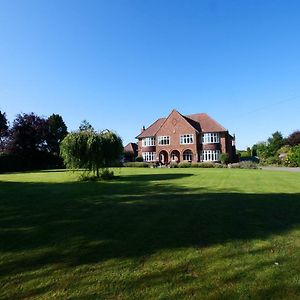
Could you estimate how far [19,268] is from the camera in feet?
16.5

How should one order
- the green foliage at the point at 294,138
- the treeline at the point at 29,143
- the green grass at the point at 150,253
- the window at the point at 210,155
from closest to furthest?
the green grass at the point at 150,253 < the treeline at the point at 29,143 < the window at the point at 210,155 < the green foliage at the point at 294,138

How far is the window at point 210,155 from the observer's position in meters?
56.9

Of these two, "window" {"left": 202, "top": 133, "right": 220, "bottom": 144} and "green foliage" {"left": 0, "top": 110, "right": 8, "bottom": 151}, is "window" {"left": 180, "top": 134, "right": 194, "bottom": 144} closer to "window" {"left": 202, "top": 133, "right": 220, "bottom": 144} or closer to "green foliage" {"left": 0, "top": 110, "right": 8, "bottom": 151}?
"window" {"left": 202, "top": 133, "right": 220, "bottom": 144}

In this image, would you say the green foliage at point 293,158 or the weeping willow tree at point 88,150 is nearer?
the weeping willow tree at point 88,150

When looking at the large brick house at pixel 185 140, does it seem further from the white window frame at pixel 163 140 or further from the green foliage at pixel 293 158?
the green foliage at pixel 293 158

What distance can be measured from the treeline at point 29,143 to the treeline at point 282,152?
Answer: 34209 millimetres

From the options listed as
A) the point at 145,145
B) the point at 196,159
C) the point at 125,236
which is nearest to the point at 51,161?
the point at 145,145

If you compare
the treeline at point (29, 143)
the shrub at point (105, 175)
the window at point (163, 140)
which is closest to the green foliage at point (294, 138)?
the window at point (163, 140)

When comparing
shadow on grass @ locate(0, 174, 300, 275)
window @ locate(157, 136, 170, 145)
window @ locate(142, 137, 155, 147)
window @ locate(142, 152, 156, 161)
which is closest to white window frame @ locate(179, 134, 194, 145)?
window @ locate(157, 136, 170, 145)

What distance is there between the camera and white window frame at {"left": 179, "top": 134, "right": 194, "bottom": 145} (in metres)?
58.5

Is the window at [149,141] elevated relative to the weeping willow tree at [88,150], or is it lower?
elevated

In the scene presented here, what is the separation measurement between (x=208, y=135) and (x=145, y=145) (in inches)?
484

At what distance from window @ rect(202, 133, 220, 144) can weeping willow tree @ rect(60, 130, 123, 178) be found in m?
36.0

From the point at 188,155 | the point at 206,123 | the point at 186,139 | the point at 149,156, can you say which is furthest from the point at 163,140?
the point at 206,123
